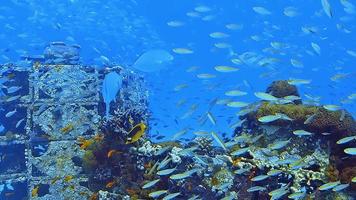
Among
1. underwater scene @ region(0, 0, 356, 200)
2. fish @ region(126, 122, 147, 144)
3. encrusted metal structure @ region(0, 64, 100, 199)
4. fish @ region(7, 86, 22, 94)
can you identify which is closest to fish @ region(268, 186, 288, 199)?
underwater scene @ region(0, 0, 356, 200)

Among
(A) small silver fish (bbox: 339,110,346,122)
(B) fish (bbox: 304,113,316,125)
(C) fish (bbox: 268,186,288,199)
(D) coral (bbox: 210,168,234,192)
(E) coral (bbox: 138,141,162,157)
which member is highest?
(B) fish (bbox: 304,113,316,125)

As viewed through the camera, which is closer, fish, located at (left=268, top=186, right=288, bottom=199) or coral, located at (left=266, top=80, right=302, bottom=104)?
fish, located at (left=268, top=186, right=288, bottom=199)

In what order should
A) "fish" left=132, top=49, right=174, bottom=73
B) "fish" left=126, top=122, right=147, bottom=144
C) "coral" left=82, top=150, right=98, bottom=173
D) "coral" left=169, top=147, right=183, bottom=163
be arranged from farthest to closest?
"fish" left=132, top=49, right=174, bottom=73, "coral" left=82, top=150, right=98, bottom=173, "fish" left=126, top=122, right=147, bottom=144, "coral" left=169, top=147, right=183, bottom=163

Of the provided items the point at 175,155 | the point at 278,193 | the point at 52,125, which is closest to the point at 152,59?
the point at 175,155

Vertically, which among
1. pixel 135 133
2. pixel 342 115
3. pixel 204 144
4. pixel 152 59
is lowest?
pixel 204 144

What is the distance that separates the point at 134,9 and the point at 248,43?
28.2 metres

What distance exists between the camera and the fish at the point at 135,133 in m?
8.46

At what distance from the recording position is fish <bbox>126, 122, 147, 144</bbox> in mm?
8461

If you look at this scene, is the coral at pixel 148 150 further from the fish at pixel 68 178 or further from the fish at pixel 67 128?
the fish at pixel 67 128

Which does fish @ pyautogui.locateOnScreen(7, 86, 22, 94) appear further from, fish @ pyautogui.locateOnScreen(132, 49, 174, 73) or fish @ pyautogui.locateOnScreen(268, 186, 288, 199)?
fish @ pyautogui.locateOnScreen(268, 186, 288, 199)

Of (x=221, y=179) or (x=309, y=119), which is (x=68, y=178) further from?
(x=309, y=119)

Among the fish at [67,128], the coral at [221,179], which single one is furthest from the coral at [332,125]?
the fish at [67,128]

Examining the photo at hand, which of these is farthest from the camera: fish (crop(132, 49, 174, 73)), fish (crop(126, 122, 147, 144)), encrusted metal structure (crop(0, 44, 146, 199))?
encrusted metal structure (crop(0, 44, 146, 199))

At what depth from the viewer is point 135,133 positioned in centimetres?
854
